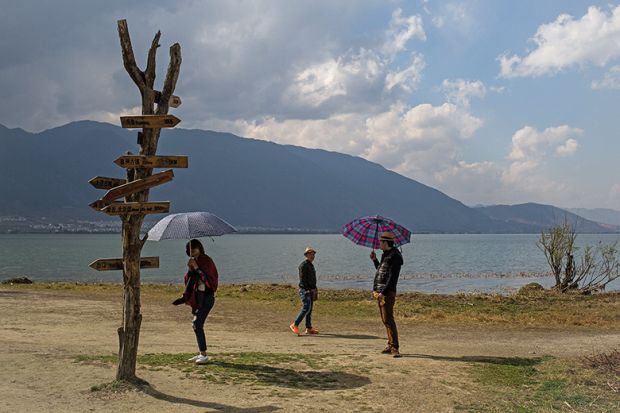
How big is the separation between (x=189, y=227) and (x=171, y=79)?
9.05 feet

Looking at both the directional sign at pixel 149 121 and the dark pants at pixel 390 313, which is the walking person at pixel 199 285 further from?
the dark pants at pixel 390 313

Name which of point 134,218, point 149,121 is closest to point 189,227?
point 134,218

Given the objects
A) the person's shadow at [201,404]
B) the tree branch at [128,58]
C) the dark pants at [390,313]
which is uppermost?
the tree branch at [128,58]

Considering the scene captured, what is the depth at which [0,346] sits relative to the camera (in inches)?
493

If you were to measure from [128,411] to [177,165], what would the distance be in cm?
406

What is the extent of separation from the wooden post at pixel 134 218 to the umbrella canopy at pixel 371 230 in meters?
5.94

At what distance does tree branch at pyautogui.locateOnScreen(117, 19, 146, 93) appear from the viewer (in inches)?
Answer: 372

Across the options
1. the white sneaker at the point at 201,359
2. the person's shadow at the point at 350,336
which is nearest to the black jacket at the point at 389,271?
the white sneaker at the point at 201,359

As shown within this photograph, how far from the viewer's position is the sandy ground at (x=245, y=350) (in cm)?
862

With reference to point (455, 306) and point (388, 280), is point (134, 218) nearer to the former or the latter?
point (388, 280)

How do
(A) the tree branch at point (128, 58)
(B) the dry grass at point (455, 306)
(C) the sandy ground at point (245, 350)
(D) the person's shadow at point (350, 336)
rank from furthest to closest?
(B) the dry grass at point (455, 306) → (D) the person's shadow at point (350, 336) → (A) the tree branch at point (128, 58) → (C) the sandy ground at point (245, 350)

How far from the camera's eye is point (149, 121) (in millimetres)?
9578

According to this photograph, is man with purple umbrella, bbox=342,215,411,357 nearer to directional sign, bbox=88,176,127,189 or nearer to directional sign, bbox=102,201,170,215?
directional sign, bbox=102,201,170,215

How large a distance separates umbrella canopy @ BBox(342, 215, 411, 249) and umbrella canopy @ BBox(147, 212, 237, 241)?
13.0 feet
